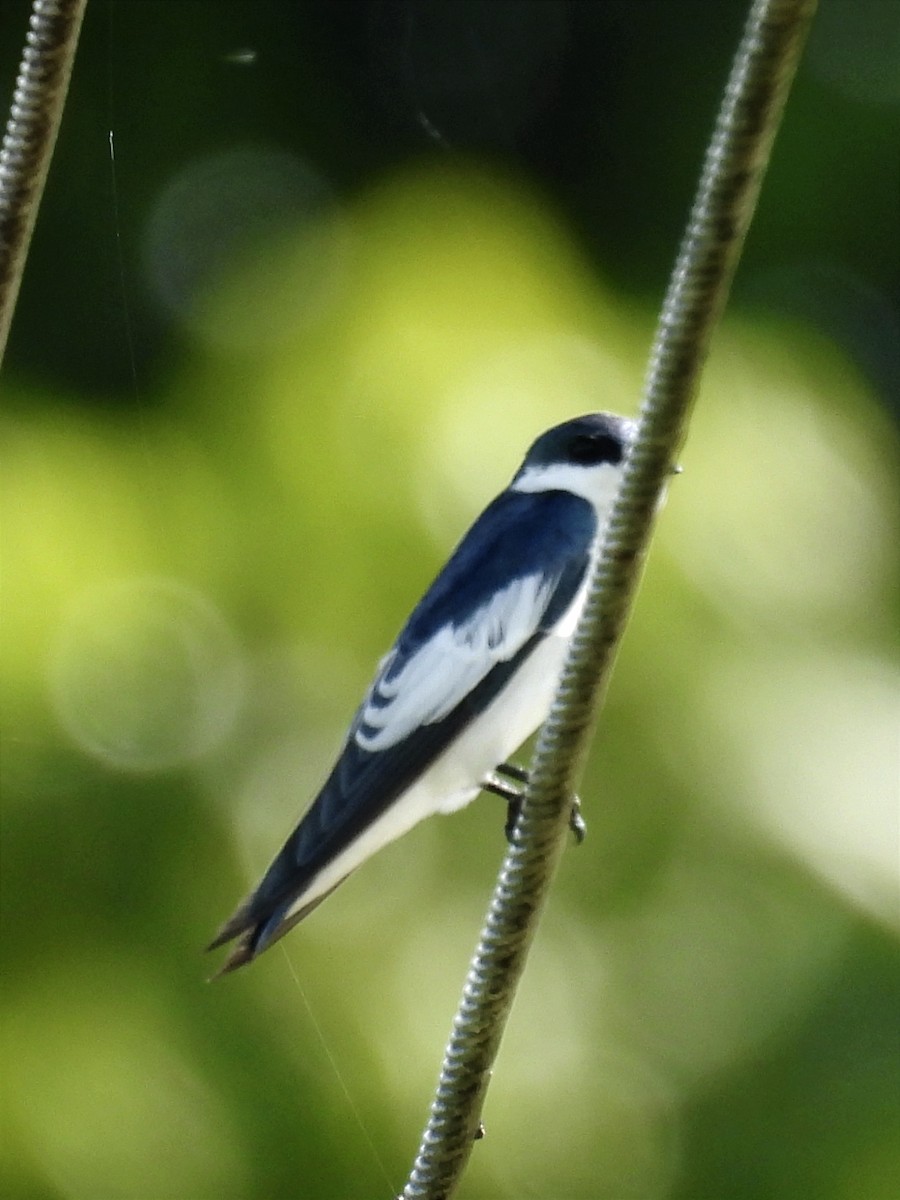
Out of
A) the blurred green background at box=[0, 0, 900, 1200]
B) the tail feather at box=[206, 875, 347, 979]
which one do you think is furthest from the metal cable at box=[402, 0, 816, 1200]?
the blurred green background at box=[0, 0, 900, 1200]

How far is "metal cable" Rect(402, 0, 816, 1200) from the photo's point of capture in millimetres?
402

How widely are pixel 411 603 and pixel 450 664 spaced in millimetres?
232

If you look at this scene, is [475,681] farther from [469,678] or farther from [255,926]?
[255,926]

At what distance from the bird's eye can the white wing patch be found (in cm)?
7

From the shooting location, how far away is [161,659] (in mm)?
1027

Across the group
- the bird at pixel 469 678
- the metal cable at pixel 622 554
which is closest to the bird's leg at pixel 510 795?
the bird at pixel 469 678

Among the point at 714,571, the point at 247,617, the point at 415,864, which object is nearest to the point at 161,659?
the point at 247,617

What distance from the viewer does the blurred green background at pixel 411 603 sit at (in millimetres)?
960

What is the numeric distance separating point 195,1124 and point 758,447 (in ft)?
1.92

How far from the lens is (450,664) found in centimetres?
78

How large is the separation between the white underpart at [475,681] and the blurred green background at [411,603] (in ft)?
0.66

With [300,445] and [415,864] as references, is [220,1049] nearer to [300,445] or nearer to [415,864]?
[415,864]

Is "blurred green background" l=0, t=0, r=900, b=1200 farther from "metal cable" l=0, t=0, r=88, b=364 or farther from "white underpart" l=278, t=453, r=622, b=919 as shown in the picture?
"metal cable" l=0, t=0, r=88, b=364

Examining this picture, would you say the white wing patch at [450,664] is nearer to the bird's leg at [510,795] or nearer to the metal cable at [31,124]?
the bird's leg at [510,795]
